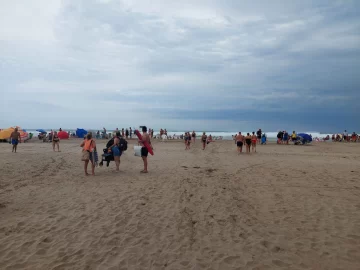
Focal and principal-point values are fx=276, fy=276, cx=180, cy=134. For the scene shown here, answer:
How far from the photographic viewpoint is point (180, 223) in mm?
5480

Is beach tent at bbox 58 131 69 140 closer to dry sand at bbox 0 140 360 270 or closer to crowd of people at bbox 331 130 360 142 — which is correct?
dry sand at bbox 0 140 360 270

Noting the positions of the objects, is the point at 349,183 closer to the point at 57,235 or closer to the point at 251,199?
the point at 251,199

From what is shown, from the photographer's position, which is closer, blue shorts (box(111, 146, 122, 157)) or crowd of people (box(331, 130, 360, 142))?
blue shorts (box(111, 146, 122, 157))

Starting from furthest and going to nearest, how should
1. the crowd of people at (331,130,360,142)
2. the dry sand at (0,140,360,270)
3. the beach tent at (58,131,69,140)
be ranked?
1. the crowd of people at (331,130,360,142)
2. the beach tent at (58,131,69,140)
3. the dry sand at (0,140,360,270)

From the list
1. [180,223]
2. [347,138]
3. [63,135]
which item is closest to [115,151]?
[180,223]

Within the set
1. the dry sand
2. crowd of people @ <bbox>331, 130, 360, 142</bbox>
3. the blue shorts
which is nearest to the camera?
the dry sand

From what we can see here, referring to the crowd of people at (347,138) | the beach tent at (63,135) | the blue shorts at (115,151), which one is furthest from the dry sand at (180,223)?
the crowd of people at (347,138)

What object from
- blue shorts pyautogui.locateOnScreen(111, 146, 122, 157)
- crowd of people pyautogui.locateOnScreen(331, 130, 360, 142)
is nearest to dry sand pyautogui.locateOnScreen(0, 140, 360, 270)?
blue shorts pyautogui.locateOnScreen(111, 146, 122, 157)

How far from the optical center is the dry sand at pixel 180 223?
408 centimetres

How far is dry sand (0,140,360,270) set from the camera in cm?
408

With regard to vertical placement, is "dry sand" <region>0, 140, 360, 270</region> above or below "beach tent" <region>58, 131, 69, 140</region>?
below

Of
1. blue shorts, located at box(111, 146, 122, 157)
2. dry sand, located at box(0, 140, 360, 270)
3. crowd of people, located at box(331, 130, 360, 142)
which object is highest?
crowd of people, located at box(331, 130, 360, 142)

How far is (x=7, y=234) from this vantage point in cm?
478

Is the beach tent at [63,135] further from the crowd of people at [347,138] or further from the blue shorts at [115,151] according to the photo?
the crowd of people at [347,138]
